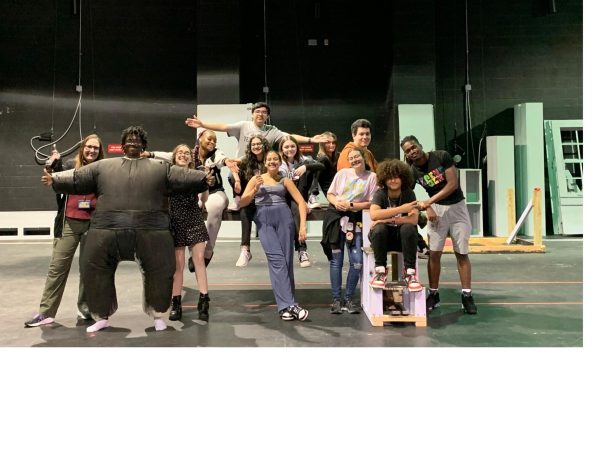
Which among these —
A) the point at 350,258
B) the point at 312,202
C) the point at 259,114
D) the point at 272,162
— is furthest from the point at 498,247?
the point at 272,162

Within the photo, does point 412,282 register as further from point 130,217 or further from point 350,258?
point 130,217

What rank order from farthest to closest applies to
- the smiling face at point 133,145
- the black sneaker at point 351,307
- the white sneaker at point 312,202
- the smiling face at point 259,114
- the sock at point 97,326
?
the white sneaker at point 312,202, the smiling face at point 259,114, the black sneaker at point 351,307, the sock at point 97,326, the smiling face at point 133,145

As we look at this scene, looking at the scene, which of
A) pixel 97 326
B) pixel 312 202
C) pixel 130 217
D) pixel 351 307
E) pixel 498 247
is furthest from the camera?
pixel 498 247

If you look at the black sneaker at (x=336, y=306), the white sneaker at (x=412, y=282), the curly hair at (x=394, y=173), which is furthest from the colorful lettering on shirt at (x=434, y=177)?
the black sneaker at (x=336, y=306)

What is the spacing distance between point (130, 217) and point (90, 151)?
762 mm

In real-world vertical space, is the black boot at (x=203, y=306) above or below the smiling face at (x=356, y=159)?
below

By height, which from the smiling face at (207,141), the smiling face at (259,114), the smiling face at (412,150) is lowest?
the smiling face at (412,150)

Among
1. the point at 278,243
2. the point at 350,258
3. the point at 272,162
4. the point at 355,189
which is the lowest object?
the point at 350,258

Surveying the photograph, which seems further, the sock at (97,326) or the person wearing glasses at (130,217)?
the sock at (97,326)

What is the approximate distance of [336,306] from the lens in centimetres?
509

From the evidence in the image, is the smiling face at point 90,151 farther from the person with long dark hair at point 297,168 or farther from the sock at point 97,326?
the person with long dark hair at point 297,168

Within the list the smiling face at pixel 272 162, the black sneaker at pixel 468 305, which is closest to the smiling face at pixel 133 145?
the smiling face at pixel 272 162

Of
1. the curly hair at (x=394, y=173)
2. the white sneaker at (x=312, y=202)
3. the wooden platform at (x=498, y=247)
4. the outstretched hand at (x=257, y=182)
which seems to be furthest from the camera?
the wooden platform at (x=498, y=247)

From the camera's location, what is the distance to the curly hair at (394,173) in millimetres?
4625
